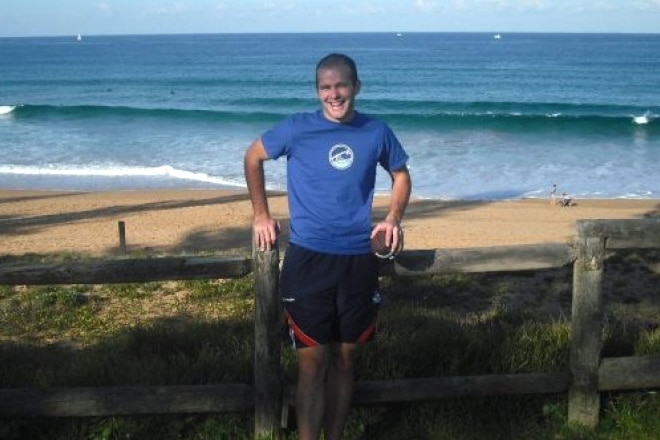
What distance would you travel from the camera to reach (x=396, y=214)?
3.55 metres

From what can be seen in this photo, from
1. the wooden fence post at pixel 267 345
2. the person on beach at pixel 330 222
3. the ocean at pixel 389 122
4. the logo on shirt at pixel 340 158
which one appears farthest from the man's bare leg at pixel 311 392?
the ocean at pixel 389 122

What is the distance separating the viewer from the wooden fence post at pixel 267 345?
147 inches

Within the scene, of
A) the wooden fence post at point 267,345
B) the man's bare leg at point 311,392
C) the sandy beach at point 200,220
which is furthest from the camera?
the sandy beach at point 200,220

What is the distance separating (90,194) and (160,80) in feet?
Result: 140

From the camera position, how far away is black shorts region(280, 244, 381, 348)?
3.45 metres

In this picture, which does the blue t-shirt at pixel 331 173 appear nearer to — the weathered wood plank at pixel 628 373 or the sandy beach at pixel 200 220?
the weathered wood plank at pixel 628 373

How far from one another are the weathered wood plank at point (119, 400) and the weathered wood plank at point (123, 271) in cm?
49

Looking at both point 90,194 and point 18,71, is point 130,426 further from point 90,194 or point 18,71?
point 18,71

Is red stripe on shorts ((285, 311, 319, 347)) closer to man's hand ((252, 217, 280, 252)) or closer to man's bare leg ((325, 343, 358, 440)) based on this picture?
man's bare leg ((325, 343, 358, 440))

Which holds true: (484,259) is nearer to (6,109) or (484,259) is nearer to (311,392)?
(311,392)

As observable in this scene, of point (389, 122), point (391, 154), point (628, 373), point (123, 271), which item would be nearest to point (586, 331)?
point (628, 373)

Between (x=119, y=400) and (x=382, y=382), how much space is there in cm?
119

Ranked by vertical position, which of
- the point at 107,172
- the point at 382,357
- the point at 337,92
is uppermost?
the point at 337,92

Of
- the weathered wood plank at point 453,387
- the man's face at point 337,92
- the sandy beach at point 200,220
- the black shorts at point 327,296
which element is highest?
the man's face at point 337,92
